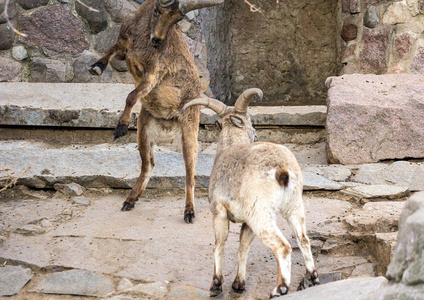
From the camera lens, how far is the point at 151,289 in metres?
3.32

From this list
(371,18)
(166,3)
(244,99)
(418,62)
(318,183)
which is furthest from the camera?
(371,18)

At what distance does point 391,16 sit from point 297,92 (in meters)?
2.47

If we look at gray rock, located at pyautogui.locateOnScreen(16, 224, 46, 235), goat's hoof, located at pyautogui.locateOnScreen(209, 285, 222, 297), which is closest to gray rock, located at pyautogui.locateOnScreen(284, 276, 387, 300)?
goat's hoof, located at pyautogui.locateOnScreen(209, 285, 222, 297)

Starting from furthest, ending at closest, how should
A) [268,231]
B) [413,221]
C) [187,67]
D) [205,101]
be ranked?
[187,67] → [205,101] → [268,231] → [413,221]

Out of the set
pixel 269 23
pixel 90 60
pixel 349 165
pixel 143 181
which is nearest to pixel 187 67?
pixel 143 181

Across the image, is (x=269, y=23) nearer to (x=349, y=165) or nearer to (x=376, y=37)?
(x=376, y=37)

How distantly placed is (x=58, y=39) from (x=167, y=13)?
302 centimetres

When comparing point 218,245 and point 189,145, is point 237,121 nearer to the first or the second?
point 218,245

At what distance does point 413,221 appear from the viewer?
1780 mm

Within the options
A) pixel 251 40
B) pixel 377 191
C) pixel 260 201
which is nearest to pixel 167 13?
pixel 260 201

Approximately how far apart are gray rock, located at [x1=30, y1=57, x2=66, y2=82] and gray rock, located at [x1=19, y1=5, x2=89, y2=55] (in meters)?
0.18

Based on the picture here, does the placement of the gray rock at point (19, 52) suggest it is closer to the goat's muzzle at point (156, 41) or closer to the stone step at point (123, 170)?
the stone step at point (123, 170)

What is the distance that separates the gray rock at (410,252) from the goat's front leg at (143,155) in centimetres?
336

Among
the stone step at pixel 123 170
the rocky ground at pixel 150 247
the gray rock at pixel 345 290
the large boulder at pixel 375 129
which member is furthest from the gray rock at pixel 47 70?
the gray rock at pixel 345 290
